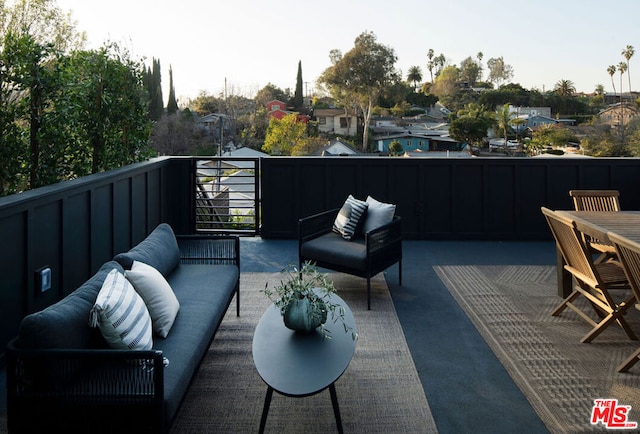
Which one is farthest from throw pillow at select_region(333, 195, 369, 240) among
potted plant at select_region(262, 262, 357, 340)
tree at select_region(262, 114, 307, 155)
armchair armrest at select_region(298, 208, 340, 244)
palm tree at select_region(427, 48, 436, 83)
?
palm tree at select_region(427, 48, 436, 83)

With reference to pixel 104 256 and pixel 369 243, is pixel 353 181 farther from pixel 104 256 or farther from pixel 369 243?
pixel 104 256

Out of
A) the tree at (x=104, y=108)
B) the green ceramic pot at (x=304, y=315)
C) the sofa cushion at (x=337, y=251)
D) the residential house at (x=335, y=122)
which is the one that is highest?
the residential house at (x=335, y=122)

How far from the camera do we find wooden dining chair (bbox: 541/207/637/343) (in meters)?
3.45

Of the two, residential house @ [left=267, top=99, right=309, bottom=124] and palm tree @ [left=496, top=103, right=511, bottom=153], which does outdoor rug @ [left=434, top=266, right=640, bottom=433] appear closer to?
palm tree @ [left=496, top=103, right=511, bottom=153]

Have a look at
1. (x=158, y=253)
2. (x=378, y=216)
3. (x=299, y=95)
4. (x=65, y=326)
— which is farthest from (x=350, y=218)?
(x=299, y=95)

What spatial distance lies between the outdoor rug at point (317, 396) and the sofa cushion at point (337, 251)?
0.70 m

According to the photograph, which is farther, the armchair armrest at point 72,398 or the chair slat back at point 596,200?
the chair slat back at point 596,200

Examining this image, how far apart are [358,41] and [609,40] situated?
1285cm

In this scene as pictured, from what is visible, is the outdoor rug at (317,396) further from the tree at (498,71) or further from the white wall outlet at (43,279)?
the tree at (498,71)

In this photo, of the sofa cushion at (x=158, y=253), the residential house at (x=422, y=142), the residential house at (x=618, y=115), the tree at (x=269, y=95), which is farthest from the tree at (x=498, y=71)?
the sofa cushion at (x=158, y=253)

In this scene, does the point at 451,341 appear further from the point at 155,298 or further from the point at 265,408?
the point at 155,298

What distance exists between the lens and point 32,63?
3.95 m

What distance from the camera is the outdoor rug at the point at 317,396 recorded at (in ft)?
8.25

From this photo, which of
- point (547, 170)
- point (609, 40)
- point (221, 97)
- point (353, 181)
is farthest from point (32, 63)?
point (221, 97)
